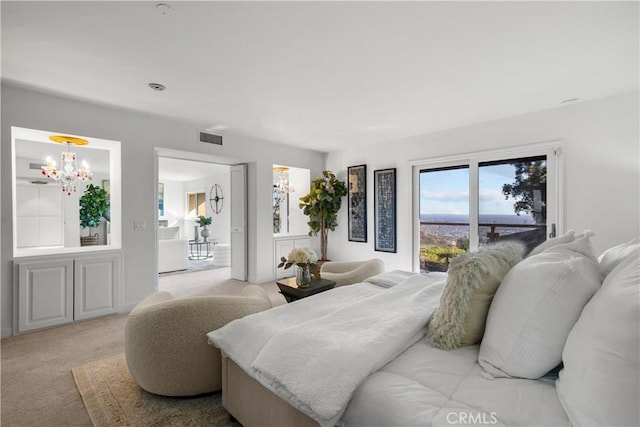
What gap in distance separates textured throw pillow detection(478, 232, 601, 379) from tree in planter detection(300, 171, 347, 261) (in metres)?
4.46

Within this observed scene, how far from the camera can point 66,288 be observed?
334cm

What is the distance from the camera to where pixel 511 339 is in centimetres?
111

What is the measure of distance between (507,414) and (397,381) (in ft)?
1.13

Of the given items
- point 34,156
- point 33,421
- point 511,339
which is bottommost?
point 33,421

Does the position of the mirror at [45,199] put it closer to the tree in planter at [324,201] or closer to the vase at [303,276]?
the tree in planter at [324,201]

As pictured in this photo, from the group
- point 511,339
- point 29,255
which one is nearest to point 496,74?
point 511,339

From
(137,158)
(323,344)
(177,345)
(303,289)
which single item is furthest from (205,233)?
(323,344)

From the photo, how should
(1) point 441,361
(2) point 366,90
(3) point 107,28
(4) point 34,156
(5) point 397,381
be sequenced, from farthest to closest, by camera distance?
(4) point 34,156 → (2) point 366,90 → (3) point 107,28 → (1) point 441,361 → (5) point 397,381

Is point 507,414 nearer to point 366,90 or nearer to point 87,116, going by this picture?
point 366,90

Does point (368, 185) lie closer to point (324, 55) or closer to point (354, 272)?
point (354, 272)

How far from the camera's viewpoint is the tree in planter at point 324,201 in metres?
5.61

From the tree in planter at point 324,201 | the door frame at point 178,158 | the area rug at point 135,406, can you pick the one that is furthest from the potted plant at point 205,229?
the area rug at point 135,406

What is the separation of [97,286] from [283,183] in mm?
3651

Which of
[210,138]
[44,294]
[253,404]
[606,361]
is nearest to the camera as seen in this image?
[606,361]
